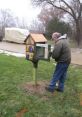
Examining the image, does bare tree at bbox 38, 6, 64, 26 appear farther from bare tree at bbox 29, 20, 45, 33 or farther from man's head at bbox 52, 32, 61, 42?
man's head at bbox 52, 32, 61, 42

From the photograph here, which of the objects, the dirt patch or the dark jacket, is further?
the dirt patch

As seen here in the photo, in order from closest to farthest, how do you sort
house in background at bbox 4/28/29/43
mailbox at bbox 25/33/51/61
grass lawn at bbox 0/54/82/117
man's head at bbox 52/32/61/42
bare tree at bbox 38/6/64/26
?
grass lawn at bbox 0/54/82/117 < mailbox at bbox 25/33/51/61 < man's head at bbox 52/32/61/42 < house in background at bbox 4/28/29/43 < bare tree at bbox 38/6/64/26

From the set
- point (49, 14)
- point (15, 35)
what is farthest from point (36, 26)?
point (15, 35)

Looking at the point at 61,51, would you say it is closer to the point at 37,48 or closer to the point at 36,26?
the point at 37,48

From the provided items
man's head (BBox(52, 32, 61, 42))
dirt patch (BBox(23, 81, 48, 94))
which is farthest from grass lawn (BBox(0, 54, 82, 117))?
man's head (BBox(52, 32, 61, 42))

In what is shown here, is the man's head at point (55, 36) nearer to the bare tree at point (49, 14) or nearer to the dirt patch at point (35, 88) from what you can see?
the dirt patch at point (35, 88)

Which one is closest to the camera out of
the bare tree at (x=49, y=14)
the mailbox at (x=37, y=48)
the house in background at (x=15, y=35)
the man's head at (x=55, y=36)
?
the mailbox at (x=37, y=48)

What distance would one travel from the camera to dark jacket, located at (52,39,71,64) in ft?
29.7

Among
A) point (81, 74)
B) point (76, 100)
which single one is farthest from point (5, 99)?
point (81, 74)

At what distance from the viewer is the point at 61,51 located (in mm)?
9172

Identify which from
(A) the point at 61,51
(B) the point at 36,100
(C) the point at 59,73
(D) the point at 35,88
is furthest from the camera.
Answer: (D) the point at 35,88

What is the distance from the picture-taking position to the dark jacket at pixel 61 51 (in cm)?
906

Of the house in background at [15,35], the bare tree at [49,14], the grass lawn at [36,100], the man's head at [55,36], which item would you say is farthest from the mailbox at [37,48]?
the bare tree at [49,14]

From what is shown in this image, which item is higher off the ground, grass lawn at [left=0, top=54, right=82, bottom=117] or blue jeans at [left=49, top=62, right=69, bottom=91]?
blue jeans at [left=49, top=62, right=69, bottom=91]
